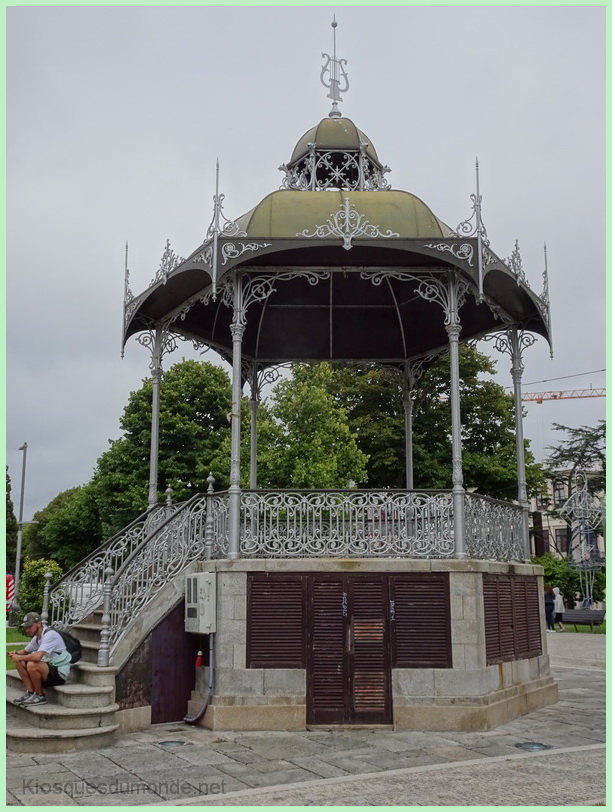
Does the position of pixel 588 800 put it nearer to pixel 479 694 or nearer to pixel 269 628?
pixel 479 694

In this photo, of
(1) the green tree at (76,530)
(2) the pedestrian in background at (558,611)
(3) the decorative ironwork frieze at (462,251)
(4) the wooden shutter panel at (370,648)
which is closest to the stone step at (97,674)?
(4) the wooden shutter panel at (370,648)

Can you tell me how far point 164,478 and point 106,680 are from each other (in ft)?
77.6

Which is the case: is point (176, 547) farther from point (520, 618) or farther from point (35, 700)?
point (520, 618)

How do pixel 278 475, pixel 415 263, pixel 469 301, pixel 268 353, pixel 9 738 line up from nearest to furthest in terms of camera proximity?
pixel 9 738
pixel 415 263
pixel 469 301
pixel 268 353
pixel 278 475

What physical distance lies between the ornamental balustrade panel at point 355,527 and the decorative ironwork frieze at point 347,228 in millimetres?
3512

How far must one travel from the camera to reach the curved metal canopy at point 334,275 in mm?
11164

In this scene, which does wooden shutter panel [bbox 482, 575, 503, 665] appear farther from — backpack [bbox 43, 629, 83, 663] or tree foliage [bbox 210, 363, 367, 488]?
tree foliage [bbox 210, 363, 367, 488]

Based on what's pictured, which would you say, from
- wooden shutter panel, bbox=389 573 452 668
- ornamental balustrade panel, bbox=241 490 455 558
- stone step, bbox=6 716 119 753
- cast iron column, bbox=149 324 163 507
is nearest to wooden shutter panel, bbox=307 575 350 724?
ornamental balustrade panel, bbox=241 490 455 558

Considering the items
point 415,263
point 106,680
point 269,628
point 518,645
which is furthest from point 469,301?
point 106,680

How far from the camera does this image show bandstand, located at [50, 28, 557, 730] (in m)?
10.2

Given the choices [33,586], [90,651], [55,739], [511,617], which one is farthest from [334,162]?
[33,586]

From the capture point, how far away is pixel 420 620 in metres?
10.5

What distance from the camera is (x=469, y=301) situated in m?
13.4

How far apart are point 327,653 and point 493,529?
3146 millimetres
